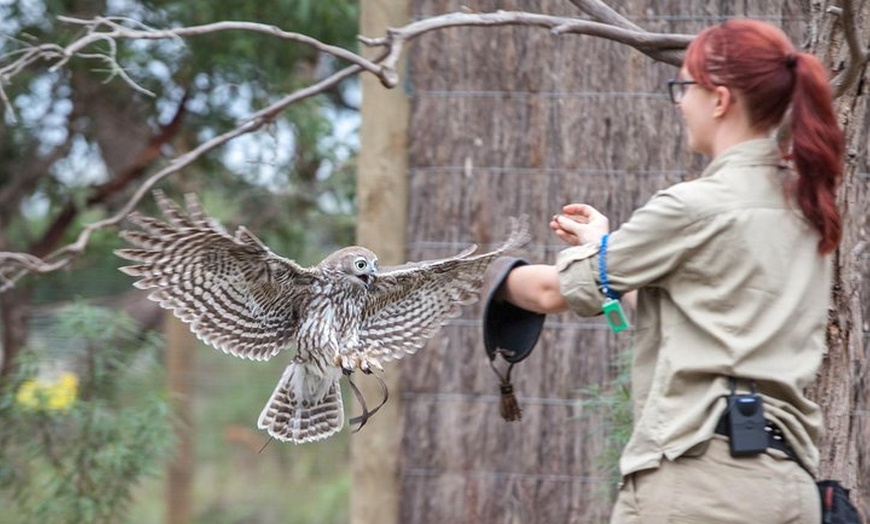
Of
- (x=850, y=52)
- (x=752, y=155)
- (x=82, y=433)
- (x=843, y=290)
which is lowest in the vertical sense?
(x=82, y=433)

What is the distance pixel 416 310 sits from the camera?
4.36 metres

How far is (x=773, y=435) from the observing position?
284 cm

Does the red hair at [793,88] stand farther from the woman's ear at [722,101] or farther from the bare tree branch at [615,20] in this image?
the bare tree branch at [615,20]

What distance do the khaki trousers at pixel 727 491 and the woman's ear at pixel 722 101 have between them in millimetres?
654

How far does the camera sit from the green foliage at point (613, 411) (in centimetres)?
504

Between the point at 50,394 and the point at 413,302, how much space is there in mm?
3168

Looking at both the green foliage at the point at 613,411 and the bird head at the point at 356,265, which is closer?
the bird head at the point at 356,265

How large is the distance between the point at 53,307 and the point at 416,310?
4.94m

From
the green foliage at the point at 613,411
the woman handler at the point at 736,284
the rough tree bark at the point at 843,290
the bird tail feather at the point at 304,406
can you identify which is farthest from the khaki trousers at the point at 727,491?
the green foliage at the point at 613,411

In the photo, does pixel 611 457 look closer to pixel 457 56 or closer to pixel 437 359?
pixel 437 359

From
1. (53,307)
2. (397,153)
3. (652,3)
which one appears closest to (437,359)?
(397,153)

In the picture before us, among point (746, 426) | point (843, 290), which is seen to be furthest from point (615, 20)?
point (746, 426)

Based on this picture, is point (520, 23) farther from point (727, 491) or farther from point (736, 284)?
point (727, 491)

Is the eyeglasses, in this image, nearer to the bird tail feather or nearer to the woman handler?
the woman handler
